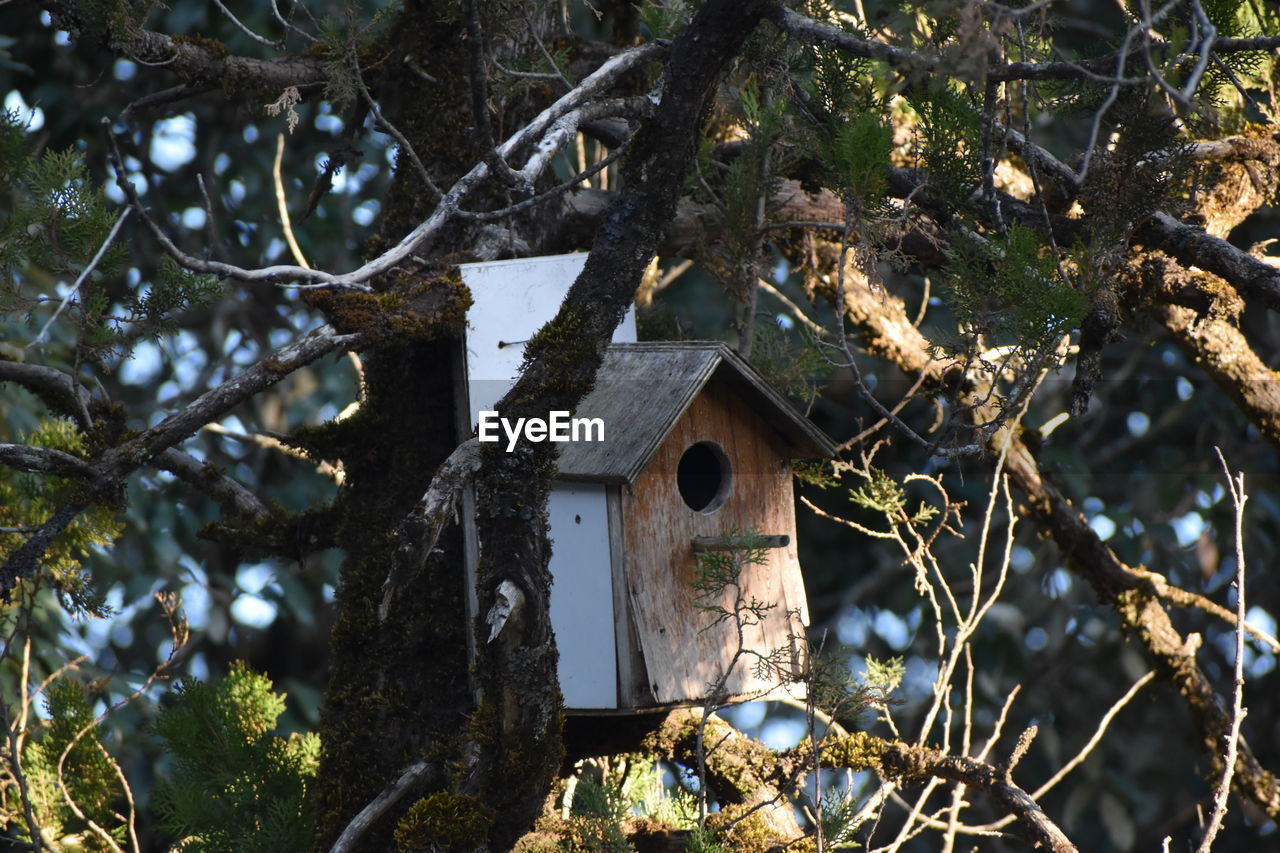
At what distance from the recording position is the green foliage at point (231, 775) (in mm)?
2648

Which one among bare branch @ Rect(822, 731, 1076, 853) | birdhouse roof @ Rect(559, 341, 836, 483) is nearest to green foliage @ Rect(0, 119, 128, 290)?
birdhouse roof @ Rect(559, 341, 836, 483)

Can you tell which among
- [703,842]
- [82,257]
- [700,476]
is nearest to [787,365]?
[700,476]

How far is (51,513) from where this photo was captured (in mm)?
3010

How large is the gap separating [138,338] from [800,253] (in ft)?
5.52

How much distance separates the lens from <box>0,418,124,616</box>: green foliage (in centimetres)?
292

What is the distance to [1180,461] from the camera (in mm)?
6312

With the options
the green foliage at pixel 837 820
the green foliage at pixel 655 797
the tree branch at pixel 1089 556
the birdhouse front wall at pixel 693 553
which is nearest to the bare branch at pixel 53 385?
the birdhouse front wall at pixel 693 553

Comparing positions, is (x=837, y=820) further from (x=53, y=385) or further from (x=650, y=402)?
(x=53, y=385)

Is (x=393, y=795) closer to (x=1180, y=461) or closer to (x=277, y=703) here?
(x=277, y=703)

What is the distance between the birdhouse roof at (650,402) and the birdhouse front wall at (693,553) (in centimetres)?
7

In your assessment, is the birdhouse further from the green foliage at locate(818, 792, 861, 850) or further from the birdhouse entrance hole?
the green foliage at locate(818, 792, 861, 850)

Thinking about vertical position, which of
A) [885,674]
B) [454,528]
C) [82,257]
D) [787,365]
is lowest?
[885,674]

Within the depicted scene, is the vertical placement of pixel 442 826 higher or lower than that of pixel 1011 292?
lower

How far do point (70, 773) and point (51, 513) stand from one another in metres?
0.59
